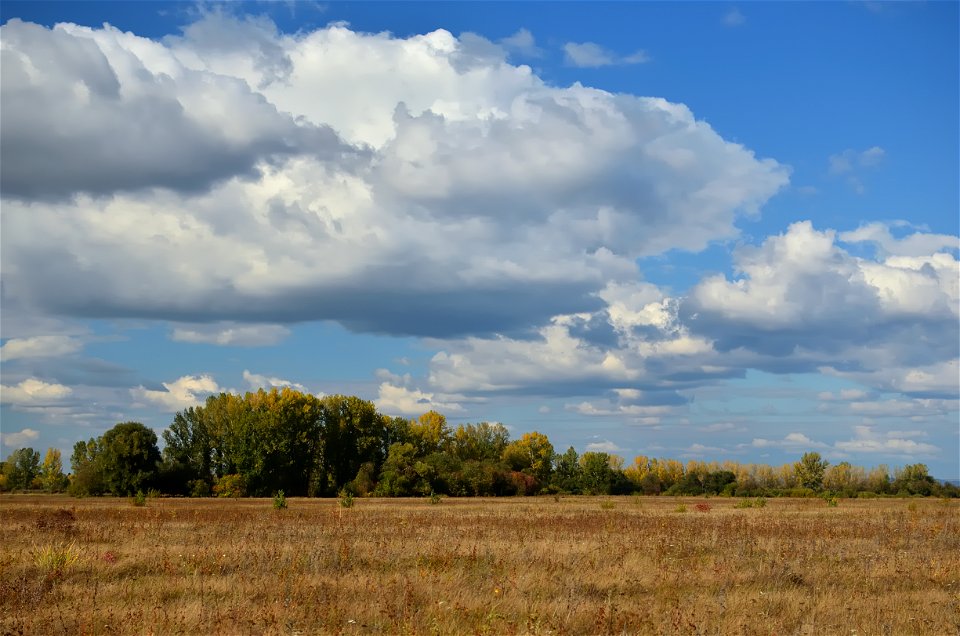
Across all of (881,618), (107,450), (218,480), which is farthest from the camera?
(218,480)

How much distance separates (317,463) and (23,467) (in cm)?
8098

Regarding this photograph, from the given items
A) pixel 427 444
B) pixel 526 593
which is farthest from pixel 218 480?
pixel 526 593

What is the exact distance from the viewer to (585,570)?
16.6 m

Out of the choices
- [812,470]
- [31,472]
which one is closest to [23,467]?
[31,472]

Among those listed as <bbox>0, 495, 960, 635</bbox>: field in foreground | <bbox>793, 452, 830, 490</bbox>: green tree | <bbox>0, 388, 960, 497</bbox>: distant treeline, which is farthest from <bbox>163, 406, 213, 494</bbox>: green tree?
<bbox>793, 452, 830, 490</bbox>: green tree

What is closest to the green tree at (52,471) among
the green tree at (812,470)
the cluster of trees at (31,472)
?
the cluster of trees at (31,472)

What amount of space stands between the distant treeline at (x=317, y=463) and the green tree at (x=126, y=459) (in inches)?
4.0

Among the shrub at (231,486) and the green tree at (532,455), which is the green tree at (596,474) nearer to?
the green tree at (532,455)

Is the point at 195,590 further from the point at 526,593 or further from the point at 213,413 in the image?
the point at 213,413

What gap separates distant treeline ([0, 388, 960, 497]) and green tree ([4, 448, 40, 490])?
293 cm

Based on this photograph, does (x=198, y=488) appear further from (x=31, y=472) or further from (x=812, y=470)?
(x=812, y=470)

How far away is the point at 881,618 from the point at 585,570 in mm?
5896

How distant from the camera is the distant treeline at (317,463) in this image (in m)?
80.3

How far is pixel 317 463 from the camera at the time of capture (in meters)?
95.9
